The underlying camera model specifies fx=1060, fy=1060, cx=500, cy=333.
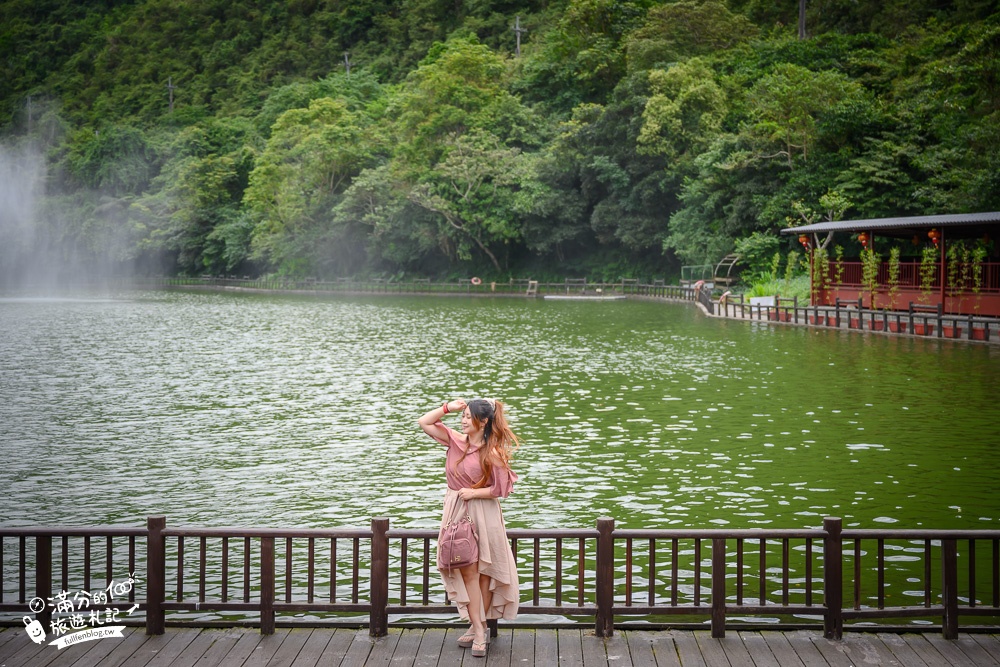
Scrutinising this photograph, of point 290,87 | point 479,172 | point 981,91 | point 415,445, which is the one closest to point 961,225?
point 981,91

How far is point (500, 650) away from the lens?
8.05 m

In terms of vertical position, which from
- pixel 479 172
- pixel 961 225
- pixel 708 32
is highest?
pixel 708 32

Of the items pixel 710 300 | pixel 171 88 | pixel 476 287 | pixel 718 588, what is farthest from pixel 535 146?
pixel 171 88

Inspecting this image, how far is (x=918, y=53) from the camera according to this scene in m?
59.9

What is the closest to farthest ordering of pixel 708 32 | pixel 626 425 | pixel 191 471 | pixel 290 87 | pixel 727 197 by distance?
pixel 191 471, pixel 626 425, pixel 727 197, pixel 708 32, pixel 290 87

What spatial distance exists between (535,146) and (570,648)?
79.5 meters

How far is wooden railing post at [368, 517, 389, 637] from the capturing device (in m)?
8.06

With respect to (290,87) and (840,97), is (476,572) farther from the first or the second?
(290,87)

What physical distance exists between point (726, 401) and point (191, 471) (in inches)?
477

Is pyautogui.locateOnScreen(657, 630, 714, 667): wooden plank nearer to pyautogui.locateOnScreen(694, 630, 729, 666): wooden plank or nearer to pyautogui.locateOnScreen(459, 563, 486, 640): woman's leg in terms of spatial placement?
pyautogui.locateOnScreen(694, 630, 729, 666): wooden plank

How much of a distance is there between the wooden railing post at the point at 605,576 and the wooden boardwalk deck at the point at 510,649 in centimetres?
12

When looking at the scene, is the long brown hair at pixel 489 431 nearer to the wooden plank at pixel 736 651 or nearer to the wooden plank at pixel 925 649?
the wooden plank at pixel 736 651

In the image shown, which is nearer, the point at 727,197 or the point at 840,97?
the point at 840,97

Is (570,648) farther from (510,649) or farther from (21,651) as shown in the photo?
(21,651)
